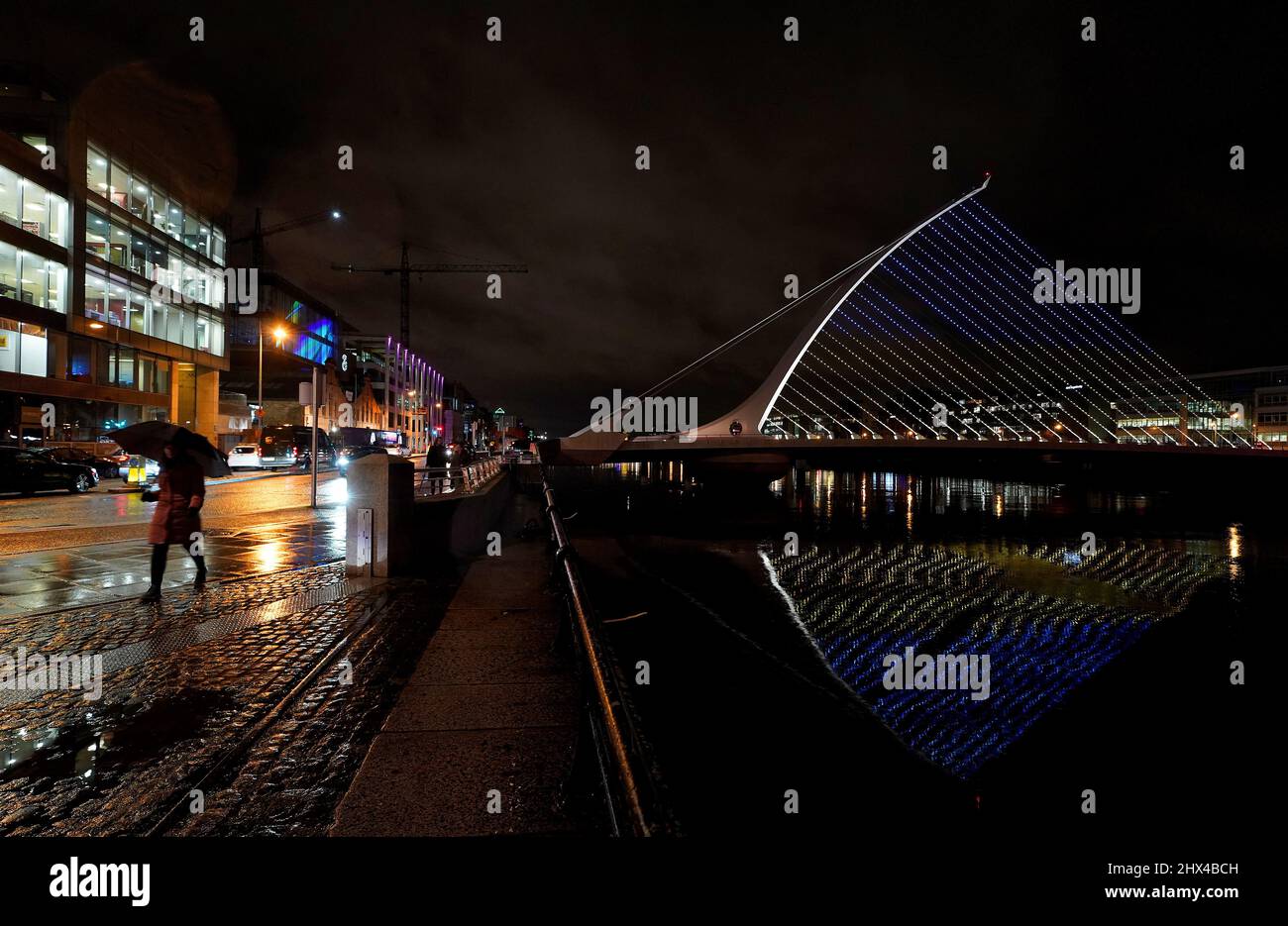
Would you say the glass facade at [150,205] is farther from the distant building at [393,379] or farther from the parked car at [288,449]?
the distant building at [393,379]

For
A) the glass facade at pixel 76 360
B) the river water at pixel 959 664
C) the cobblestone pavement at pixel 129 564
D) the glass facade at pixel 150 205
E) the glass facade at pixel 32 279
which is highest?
the glass facade at pixel 150 205

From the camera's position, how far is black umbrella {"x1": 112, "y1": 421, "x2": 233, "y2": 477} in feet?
25.9

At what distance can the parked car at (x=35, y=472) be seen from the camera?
20000 millimetres

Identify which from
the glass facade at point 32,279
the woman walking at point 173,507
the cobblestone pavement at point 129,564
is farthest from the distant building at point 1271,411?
the glass facade at point 32,279

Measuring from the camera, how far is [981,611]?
36.2ft

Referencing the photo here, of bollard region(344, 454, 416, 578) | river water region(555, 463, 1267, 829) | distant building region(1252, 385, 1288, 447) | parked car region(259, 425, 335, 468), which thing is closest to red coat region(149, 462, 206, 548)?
bollard region(344, 454, 416, 578)

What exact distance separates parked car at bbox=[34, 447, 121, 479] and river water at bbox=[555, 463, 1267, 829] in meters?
20.7

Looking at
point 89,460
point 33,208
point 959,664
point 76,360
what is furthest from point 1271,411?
point 33,208

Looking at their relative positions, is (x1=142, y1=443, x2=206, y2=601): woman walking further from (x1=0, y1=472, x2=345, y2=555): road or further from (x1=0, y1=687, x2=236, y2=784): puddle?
(x1=0, y1=472, x2=345, y2=555): road

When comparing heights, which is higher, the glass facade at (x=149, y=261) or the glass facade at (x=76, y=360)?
the glass facade at (x=149, y=261)

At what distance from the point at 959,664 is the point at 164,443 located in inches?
373

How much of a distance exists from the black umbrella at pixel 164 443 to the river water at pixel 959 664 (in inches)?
209

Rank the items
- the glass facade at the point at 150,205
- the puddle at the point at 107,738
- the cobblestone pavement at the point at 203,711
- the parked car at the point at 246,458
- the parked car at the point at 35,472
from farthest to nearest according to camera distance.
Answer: the glass facade at the point at 150,205
the parked car at the point at 246,458
the parked car at the point at 35,472
the puddle at the point at 107,738
the cobblestone pavement at the point at 203,711
